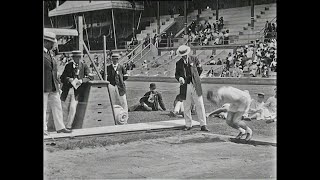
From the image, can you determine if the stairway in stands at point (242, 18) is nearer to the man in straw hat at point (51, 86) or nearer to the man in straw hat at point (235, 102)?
the man in straw hat at point (235, 102)

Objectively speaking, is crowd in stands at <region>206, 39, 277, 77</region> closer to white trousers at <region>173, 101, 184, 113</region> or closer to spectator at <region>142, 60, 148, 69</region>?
white trousers at <region>173, 101, 184, 113</region>

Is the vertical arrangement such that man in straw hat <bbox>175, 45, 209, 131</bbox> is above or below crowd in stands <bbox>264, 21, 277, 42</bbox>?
below

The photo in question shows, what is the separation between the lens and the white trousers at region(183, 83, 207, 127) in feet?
16.9

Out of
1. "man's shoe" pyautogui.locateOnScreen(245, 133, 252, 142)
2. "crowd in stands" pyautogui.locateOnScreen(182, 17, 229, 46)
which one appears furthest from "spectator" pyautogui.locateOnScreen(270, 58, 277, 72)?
"man's shoe" pyautogui.locateOnScreen(245, 133, 252, 142)

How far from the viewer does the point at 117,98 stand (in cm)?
534

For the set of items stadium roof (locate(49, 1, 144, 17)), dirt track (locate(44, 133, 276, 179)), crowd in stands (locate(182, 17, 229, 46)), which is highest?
stadium roof (locate(49, 1, 144, 17))

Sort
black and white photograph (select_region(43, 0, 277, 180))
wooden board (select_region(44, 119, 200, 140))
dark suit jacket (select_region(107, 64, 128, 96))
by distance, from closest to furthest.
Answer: black and white photograph (select_region(43, 0, 277, 180)), wooden board (select_region(44, 119, 200, 140)), dark suit jacket (select_region(107, 64, 128, 96))

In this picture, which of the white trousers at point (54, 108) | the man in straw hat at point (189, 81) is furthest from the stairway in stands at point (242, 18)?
the white trousers at point (54, 108)

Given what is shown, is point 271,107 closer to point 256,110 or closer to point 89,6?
point 256,110

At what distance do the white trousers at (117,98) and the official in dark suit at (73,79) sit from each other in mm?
271

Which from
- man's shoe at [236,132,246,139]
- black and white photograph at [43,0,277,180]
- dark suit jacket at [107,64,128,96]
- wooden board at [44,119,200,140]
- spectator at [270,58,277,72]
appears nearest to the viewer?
spectator at [270,58,277,72]

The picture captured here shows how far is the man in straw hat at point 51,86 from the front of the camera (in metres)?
5.14
